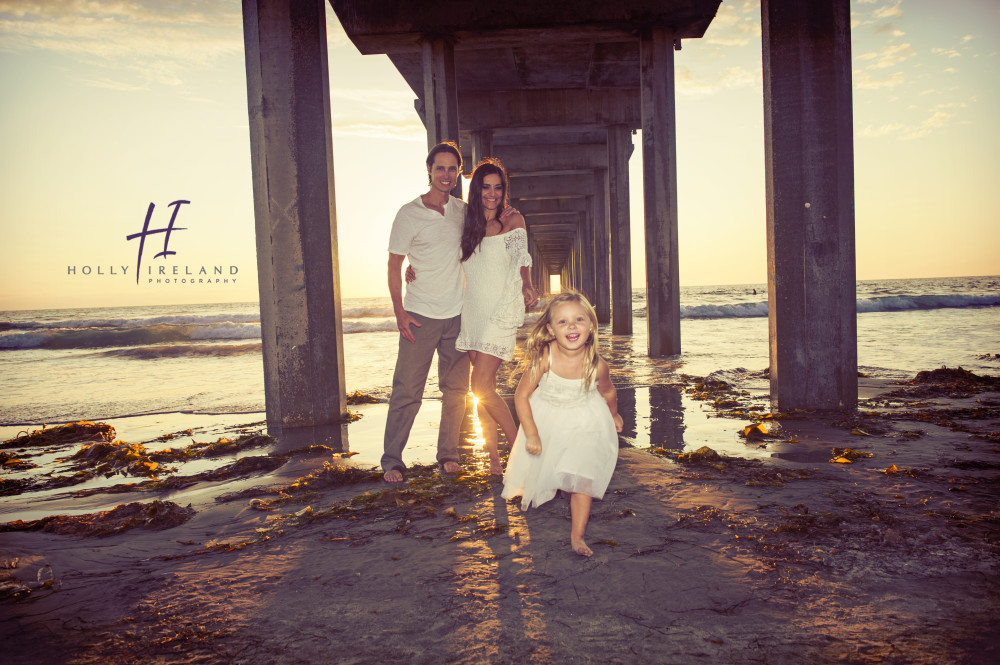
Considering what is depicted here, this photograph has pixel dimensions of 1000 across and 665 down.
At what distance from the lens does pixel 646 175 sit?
9.10 meters

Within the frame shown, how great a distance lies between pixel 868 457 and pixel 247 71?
5232 millimetres

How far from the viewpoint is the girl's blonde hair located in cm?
273

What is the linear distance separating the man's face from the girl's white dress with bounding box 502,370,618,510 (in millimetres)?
1343

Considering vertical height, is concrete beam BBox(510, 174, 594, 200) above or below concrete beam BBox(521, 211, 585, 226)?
above

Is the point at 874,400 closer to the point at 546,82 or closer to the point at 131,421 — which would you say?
the point at 131,421

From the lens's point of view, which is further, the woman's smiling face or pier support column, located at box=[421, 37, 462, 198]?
pier support column, located at box=[421, 37, 462, 198]

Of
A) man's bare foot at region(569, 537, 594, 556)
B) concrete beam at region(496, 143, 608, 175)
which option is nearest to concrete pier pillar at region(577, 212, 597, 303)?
concrete beam at region(496, 143, 608, 175)

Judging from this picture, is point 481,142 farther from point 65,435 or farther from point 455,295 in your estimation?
point 455,295

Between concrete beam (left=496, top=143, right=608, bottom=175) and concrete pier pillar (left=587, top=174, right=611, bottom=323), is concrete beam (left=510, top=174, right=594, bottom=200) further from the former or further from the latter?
concrete beam (left=496, top=143, right=608, bottom=175)

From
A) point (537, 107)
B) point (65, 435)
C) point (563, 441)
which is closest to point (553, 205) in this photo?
point (537, 107)

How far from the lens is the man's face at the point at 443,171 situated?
3.44 metres

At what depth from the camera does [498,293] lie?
10.9 ft

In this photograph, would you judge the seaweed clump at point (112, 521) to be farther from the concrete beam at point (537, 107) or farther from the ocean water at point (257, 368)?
the concrete beam at point (537, 107)

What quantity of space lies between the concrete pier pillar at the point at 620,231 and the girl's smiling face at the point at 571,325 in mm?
11638
